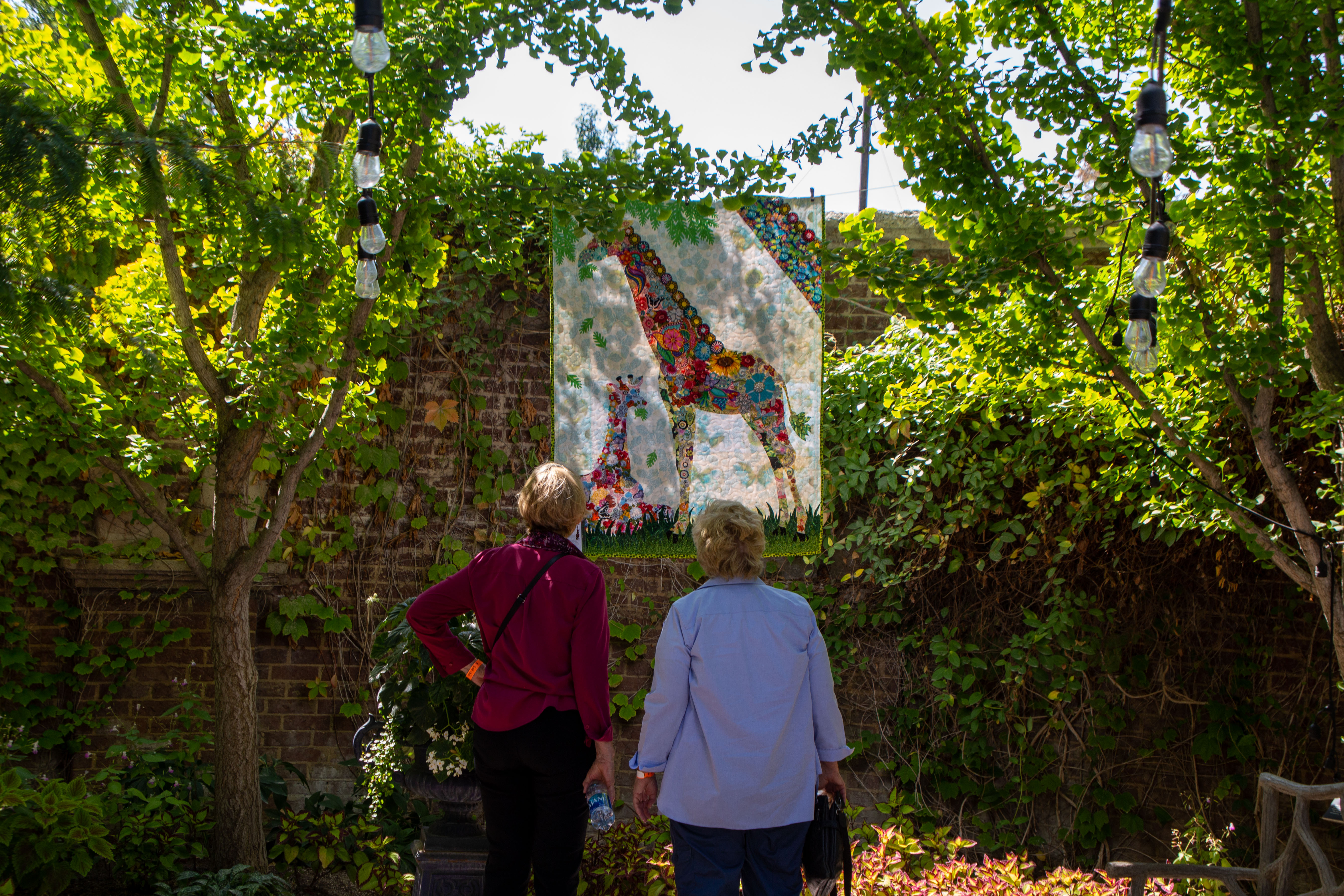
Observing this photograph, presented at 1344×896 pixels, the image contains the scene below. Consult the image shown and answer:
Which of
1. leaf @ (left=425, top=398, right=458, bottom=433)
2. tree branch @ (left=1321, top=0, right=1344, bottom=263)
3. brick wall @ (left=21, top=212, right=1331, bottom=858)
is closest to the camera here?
tree branch @ (left=1321, top=0, right=1344, bottom=263)

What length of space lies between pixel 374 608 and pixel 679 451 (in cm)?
188

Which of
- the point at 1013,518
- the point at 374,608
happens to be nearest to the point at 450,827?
the point at 374,608

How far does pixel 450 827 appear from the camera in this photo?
288 centimetres

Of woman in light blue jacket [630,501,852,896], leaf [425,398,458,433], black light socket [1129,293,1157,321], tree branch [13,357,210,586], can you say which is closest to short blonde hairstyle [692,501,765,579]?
woman in light blue jacket [630,501,852,896]

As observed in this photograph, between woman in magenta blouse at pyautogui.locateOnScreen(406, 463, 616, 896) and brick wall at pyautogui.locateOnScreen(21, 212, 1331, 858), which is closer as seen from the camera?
woman in magenta blouse at pyautogui.locateOnScreen(406, 463, 616, 896)

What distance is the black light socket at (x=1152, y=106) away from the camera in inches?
89.7

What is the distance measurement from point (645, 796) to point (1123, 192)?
7.29 ft

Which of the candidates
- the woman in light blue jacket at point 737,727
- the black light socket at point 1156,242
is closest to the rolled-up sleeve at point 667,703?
the woman in light blue jacket at point 737,727

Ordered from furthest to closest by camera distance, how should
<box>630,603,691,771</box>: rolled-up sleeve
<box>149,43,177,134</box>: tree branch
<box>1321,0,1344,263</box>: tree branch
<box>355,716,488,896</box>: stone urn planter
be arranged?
1. <box>149,43,177,134</box>: tree branch
2. <box>355,716,488,896</box>: stone urn planter
3. <box>1321,0,1344,263</box>: tree branch
4. <box>630,603,691,771</box>: rolled-up sleeve

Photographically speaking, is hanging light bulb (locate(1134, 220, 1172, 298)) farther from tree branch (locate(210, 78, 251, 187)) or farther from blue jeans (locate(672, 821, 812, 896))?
tree branch (locate(210, 78, 251, 187))

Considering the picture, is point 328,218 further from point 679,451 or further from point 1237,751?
point 1237,751

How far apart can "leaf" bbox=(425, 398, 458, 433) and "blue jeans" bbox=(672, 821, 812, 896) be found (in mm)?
2908

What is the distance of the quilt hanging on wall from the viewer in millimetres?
3867

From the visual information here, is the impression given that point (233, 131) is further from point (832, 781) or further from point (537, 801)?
point (832, 781)
